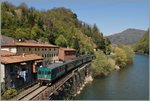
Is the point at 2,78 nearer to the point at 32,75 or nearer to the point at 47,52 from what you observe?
the point at 32,75

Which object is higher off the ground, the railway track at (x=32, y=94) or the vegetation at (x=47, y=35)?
the vegetation at (x=47, y=35)

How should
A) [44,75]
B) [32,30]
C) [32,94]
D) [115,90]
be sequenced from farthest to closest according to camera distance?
[32,30]
[115,90]
[44,75]
[32,94]

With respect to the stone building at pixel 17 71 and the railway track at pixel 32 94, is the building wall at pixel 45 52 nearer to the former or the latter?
the stone building at pixel 17 71

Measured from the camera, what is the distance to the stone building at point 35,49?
128 feet

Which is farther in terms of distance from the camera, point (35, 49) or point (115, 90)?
point (35, 49)

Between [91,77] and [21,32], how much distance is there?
18519mm

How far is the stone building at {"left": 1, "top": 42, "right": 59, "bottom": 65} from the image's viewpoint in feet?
128

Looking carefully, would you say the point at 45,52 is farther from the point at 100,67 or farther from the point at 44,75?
the point at 44,75

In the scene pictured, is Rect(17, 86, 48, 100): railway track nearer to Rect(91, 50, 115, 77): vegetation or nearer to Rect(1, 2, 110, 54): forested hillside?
Rect(91, 50, 115, 77): vegetation

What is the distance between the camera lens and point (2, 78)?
27922 millimetres

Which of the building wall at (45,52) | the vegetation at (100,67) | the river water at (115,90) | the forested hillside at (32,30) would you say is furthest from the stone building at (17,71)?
the forested hillside at (32,30)

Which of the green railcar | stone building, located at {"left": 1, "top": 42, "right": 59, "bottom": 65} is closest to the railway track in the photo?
the green railcar

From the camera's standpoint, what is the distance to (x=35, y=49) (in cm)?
4491

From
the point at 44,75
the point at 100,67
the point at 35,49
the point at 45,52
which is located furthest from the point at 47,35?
the point at 44,75
